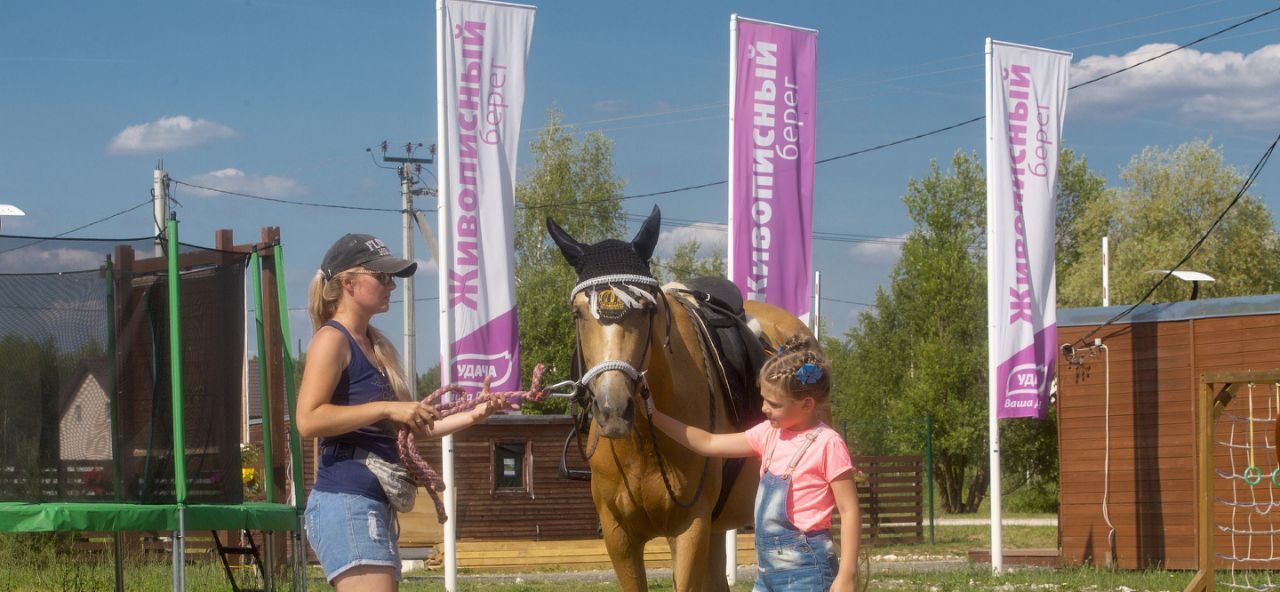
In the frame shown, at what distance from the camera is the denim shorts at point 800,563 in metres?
4.49

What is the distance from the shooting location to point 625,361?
5.04 metres

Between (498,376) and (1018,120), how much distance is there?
628cm

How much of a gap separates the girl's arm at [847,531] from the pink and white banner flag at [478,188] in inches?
318

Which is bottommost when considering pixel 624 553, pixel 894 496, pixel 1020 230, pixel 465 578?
pixel 894 496

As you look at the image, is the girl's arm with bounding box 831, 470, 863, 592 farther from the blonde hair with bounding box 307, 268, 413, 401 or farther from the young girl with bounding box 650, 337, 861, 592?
the blonde hair with bounding box 307, 268, 413, 401

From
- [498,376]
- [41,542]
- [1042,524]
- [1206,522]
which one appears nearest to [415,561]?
[498,376]

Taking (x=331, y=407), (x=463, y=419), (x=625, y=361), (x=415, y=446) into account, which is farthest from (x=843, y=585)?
(x=331, y=407)

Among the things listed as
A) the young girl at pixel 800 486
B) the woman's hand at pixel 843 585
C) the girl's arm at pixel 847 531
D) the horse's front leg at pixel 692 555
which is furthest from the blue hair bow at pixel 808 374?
the horse's front leg at pixel 692 555

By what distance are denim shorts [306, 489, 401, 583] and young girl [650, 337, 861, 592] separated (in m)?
1.28

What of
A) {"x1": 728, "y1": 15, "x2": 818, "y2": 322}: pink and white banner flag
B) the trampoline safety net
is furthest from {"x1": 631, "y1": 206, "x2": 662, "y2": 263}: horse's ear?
{"x1": 728, "y1": 15, "x2": 818, "y2": 322}: pink and white banner flag

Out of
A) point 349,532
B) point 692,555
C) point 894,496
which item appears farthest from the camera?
point 894,496

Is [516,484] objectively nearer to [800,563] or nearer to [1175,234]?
Result: [800,563]

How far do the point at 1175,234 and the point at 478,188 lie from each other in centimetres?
3259

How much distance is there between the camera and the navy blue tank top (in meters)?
4.10
